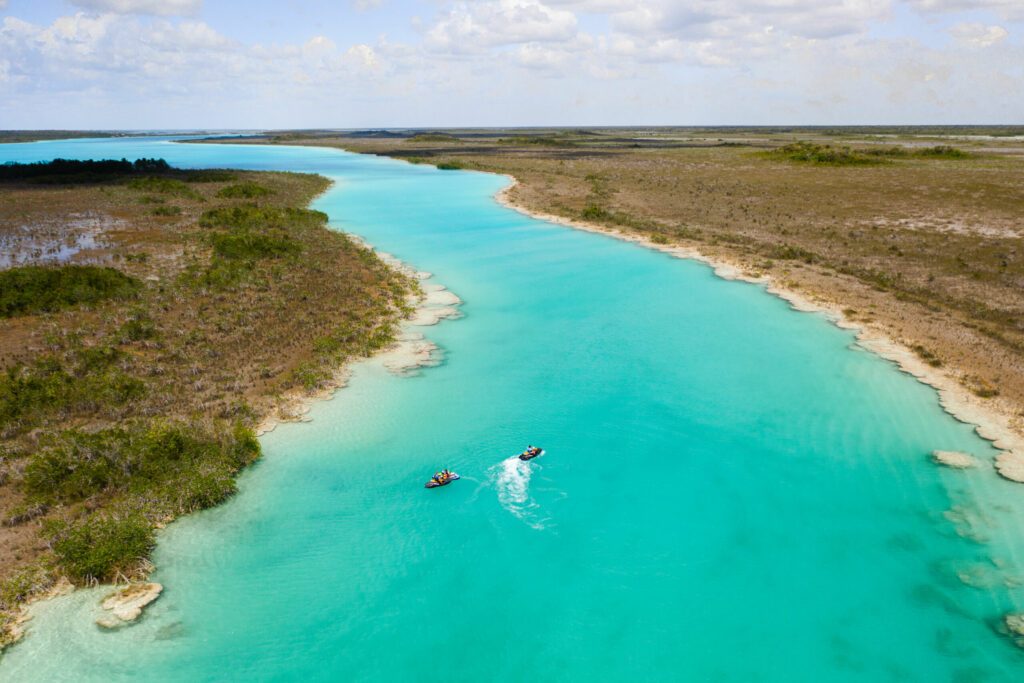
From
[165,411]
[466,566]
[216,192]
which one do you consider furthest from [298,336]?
[216,192]

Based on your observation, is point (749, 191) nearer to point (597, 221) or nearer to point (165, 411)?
point (597, 221)

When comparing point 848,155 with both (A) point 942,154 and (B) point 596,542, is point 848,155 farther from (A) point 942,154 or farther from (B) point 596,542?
(B) point 596,542

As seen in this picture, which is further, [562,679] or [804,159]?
[804,159]

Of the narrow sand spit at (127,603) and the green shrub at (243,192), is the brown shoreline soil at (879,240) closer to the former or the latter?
the narrow sand spit at (127,603)

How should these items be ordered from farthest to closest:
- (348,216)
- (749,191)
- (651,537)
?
(749,191)
(348,216)
(651,537)

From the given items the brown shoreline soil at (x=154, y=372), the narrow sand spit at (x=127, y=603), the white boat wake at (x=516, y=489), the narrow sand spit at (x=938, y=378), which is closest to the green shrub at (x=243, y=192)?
the brown shoreline soil at (x=154, y=372)

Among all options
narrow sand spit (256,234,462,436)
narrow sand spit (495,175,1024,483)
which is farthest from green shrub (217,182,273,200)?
narrow sand spit (495,175,1024,483)
